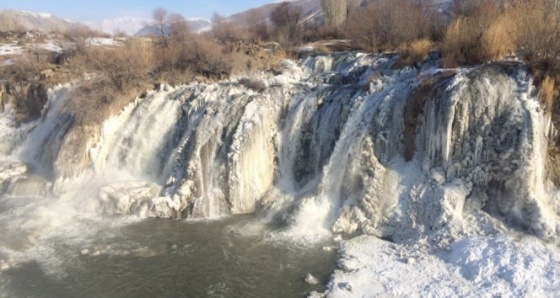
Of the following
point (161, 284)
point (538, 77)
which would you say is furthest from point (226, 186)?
point (538, 77)

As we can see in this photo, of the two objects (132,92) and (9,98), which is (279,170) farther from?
(9,98)

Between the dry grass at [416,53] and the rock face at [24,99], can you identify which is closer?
Result: the dry grass at [416,53]

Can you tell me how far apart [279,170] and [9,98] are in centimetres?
1745

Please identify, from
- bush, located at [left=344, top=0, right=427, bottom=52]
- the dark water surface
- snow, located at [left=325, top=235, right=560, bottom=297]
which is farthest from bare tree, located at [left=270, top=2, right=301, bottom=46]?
snow, located at [left=325, top=235, right=560, bottom=297]

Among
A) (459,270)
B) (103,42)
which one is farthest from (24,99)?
(459,270)

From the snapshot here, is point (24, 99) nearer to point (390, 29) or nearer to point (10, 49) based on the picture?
point (10, 49)

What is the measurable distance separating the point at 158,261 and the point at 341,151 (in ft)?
19.0

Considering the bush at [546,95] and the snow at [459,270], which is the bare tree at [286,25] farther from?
the snow at [459,270]

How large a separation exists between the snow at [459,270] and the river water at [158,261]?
2.49 ft

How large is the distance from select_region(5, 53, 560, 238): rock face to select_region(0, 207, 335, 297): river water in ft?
3.65

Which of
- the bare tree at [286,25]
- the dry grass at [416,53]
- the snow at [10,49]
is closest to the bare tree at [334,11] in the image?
the bare tree at [286,25]

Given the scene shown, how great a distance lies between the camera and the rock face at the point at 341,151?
36.3 feet

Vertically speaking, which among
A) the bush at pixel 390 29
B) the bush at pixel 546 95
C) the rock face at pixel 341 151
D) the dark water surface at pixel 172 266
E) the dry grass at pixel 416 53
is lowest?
the dark water surface at pixel 172 266

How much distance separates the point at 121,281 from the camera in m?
10.4
